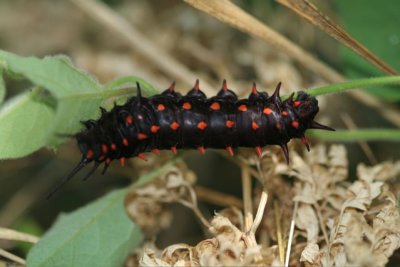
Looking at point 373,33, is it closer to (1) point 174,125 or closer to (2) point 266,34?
(2) point 266,34

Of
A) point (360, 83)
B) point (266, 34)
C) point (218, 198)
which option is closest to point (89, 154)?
point (218, 198)

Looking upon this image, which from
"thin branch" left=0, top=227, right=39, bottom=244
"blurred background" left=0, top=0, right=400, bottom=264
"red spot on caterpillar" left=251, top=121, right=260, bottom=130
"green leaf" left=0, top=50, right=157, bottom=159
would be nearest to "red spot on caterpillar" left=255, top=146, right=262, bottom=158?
"red spot on caterpillar" left=251, top=121, right=260, bottom=130

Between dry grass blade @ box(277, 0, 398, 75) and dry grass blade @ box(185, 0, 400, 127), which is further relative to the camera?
dry grass blade @ box(185, 0, 400, 127)

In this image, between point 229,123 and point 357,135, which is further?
point 357,135

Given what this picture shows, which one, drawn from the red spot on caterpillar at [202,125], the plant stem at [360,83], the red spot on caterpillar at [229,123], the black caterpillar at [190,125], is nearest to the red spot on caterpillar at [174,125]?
the black caterpillar at [190,125]

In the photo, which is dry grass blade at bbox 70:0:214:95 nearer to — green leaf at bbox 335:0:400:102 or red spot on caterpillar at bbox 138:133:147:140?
green leaf at bbox 335:0:400:102
